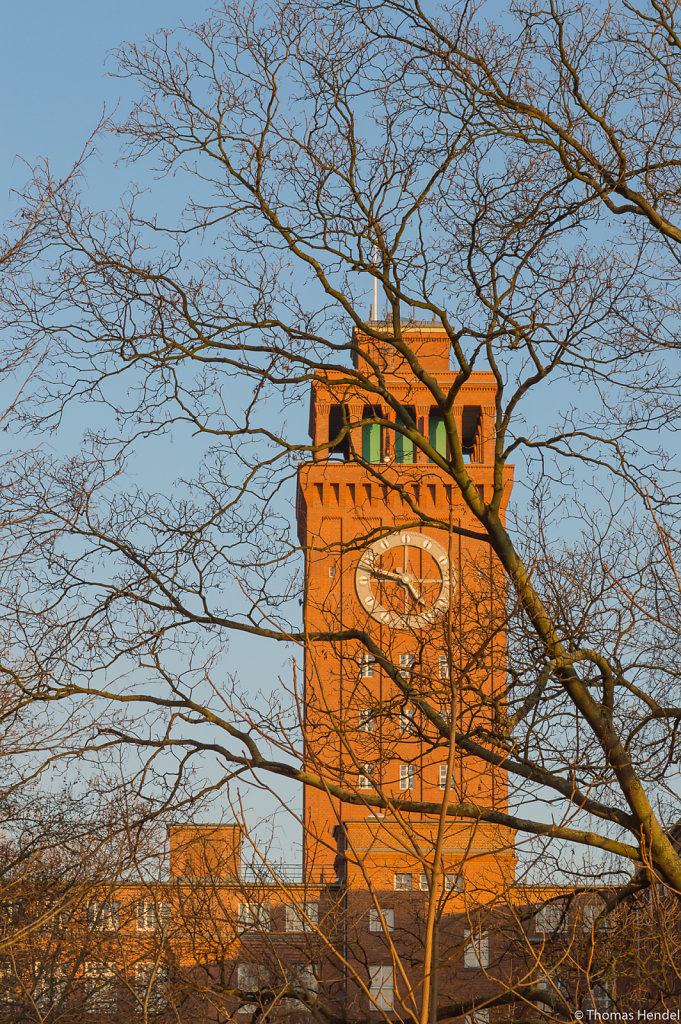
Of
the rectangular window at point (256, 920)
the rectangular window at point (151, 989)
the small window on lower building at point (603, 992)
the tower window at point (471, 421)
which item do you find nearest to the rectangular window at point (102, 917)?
the rectangular window at point (151, 989)

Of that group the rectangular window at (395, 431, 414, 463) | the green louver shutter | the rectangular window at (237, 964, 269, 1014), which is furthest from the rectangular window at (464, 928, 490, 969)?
the green louver shutter

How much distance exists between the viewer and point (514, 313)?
9.38 metres

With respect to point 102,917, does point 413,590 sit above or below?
above

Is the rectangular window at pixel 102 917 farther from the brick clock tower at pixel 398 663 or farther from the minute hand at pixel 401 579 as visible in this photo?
the minute hand at pixel 401 579

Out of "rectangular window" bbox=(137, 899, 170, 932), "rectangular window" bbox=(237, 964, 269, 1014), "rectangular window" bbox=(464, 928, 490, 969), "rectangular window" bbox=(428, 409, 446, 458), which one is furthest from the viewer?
"rectangular window" bbox=(428, 409, 446, 458)

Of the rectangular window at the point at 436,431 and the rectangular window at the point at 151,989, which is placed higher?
the rectangular window at the point at 436,431

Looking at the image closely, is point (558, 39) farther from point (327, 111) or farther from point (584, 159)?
point (327, 111)

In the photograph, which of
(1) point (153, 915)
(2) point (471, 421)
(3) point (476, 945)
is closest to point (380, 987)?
(3) point (476, 945)

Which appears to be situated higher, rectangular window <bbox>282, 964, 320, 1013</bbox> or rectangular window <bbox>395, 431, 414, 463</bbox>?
rectangular window <bbox>395, 431, 414, 463</bbox>

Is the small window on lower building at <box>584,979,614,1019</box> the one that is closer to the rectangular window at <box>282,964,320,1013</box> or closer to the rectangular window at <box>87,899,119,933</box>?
the rectangular window at <box>282,964,320,1013</box>

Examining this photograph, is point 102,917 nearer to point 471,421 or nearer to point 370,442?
point 370,442

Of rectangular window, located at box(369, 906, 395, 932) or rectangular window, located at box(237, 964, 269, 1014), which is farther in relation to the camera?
rectangular window, located at box(237, 964, 269, 1014)

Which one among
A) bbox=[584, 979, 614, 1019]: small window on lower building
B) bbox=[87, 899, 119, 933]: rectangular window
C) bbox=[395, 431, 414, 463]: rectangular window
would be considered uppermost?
bbox=[395, 431, 414, 463]: rectangular window

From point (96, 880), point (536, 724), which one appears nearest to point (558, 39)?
point (536, 724)
